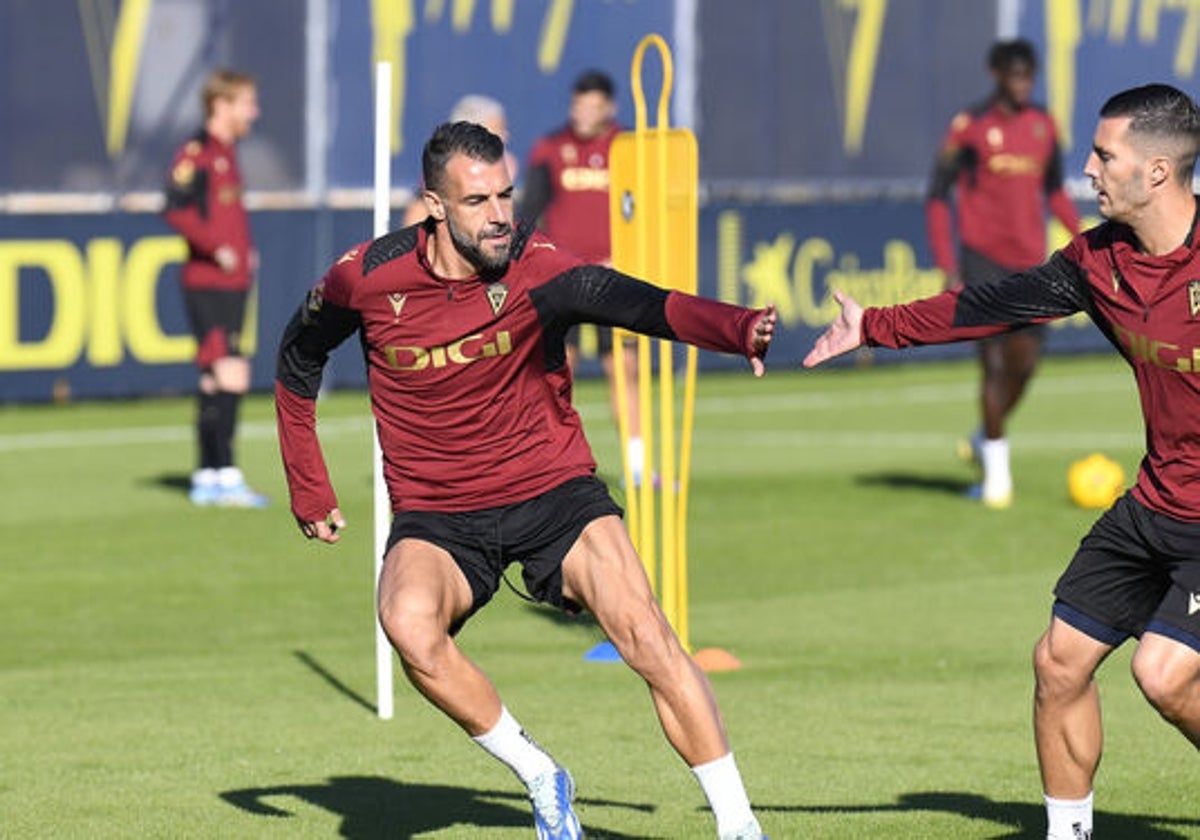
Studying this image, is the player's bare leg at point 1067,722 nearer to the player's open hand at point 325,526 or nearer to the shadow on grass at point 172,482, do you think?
the player's open hand at point 325,526

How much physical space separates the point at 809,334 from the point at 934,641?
15.3 metres

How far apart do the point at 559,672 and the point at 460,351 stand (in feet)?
13.0

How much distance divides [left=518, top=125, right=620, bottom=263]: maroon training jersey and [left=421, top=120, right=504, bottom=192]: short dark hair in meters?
10.4

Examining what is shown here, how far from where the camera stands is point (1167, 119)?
777 cm

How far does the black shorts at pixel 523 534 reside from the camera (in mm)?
8422

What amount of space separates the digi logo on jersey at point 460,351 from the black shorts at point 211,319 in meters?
9.80

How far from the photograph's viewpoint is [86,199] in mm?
23578

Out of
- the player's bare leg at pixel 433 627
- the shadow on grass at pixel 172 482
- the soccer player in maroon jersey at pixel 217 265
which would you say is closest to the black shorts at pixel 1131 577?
the player's bare leg at pixel 433 627

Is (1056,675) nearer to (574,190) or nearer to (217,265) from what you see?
(217,265)

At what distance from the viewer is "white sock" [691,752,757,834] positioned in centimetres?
807

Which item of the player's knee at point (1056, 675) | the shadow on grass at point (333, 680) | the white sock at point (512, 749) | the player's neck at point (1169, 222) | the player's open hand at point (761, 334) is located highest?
the player's neck at point (1169, 222)

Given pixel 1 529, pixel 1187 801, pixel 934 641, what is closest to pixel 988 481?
pixel 934 641

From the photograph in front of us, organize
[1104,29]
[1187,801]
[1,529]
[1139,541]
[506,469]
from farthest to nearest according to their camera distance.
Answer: [1104,29]
[1,529]
[1187,801]
[506,469]
[1139,541]

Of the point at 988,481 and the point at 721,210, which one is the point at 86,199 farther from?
the point at 988,481
